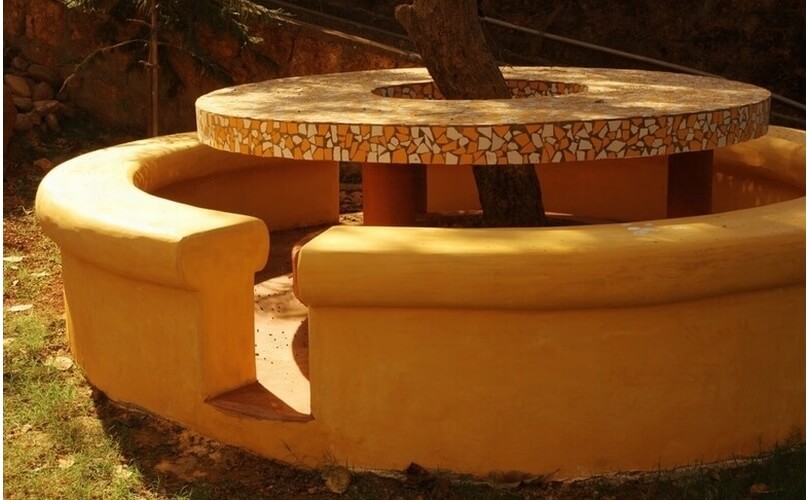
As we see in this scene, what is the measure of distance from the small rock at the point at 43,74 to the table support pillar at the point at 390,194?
5.86m

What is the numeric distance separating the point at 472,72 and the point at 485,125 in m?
1.40

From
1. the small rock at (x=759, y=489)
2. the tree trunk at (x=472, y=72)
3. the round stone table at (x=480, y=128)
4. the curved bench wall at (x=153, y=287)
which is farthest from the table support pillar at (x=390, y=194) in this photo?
the small rock at (x=759, y=489)

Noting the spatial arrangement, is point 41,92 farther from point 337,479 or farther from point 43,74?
point 337,479

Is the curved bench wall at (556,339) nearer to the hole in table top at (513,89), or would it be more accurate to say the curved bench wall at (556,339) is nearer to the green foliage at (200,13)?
the hole in table top at (513,89)

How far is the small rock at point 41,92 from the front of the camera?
11.1 metres

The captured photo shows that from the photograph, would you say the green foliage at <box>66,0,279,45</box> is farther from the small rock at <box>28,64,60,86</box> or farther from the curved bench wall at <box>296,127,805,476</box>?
the curved bench wall at <box>296,127,805,476</box>

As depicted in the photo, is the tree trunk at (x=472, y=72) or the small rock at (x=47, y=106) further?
the small rock at (x=47, y=106)

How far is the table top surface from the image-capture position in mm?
5453

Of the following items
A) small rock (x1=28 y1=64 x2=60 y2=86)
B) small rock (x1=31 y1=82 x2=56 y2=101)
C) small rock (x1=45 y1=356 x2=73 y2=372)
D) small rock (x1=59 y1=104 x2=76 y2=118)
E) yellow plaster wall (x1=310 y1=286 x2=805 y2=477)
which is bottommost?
small rock (x1=45 y1=356 x2=73 y2=372)

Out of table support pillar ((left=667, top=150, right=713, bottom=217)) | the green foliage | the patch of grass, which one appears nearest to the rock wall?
the green foliage

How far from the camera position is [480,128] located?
5422 mm

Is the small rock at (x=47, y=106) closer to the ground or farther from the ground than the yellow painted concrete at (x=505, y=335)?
farther from the ground

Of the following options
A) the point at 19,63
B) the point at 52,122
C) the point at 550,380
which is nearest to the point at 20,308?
the point at 550,380

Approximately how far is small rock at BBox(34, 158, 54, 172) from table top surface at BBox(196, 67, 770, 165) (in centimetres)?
363
